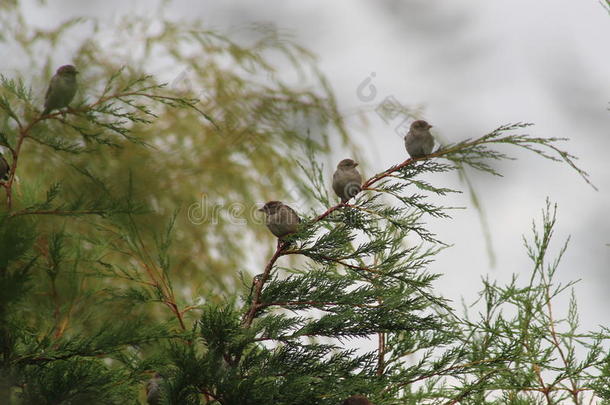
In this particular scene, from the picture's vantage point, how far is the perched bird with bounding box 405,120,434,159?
5.12ft

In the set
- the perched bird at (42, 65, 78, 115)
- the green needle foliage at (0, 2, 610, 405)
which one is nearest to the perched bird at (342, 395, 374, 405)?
the green needle foliage at (0, 2, 610, 405)

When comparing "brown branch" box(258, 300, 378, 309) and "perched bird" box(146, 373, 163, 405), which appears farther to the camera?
"perched bird" box(146, 373, 163, 405)

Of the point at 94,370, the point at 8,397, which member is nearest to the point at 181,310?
the point at 94,370

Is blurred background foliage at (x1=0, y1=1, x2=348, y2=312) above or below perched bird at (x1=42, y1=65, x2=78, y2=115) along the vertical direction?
above

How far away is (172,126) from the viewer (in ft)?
12.1

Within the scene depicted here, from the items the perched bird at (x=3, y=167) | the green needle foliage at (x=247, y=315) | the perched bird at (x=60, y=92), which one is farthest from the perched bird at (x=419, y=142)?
the perched bird at (x=3, y=167)

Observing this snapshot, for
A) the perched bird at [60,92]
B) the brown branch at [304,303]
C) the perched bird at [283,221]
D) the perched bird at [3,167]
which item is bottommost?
the brown branch at [304,303]

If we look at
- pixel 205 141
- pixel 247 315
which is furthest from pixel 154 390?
pixel 205 141

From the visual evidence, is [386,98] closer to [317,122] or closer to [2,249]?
[317,122]

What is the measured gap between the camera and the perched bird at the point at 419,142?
Answer: 1.56 metres

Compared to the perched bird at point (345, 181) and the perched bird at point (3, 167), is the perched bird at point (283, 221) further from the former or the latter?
the perched bird at point (3, 167)

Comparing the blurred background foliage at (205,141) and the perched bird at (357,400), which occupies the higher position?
the blurred background foliage at (205,141)

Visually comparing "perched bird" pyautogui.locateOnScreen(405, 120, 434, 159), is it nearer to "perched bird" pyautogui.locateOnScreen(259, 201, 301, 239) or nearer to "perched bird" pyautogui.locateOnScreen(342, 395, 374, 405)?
"perched bird" pyautogui.locateOnScreen(259, 201, 301, 239)

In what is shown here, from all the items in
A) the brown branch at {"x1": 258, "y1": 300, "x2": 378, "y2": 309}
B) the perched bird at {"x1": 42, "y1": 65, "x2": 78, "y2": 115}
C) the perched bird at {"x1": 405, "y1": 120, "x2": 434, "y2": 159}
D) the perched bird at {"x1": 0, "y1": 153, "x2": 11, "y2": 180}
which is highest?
the perched bird at {"x1": 42, "y1": 65, "x2": 78, "y2": 115}
